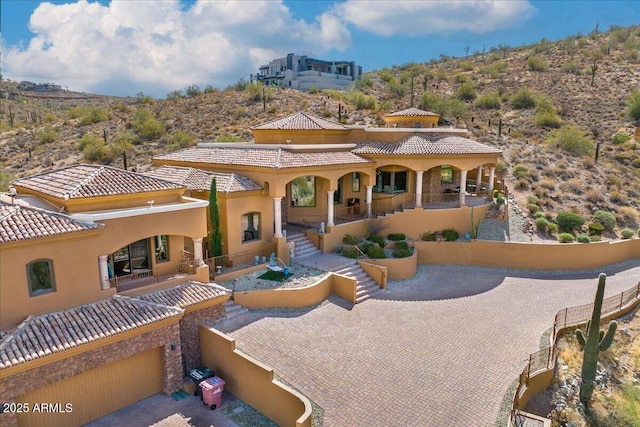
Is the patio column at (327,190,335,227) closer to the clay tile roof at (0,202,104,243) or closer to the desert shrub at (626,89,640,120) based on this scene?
the clay tile roof at (0,202,104,243)

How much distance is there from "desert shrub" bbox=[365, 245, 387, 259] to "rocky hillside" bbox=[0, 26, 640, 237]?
1534 cm

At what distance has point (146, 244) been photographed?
19.6 m

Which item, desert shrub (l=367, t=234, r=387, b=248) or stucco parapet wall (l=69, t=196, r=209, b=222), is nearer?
stucco parapet wall (l=69, t=196, r=209, b=222)

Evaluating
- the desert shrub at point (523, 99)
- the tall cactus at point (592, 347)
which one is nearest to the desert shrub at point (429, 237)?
the tall cactus at point (592, 347)

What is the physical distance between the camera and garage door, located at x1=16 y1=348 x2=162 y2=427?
13.4 m

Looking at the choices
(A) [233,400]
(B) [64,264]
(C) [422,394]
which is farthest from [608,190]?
(B) [64,264]

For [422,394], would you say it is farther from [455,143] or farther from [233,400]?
[455,143]

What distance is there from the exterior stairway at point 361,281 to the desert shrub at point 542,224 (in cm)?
1456

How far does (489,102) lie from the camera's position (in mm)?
64000

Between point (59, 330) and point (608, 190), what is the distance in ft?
139

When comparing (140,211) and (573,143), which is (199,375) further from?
(573,143)

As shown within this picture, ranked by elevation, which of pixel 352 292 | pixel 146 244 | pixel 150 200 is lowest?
pixel 352 292

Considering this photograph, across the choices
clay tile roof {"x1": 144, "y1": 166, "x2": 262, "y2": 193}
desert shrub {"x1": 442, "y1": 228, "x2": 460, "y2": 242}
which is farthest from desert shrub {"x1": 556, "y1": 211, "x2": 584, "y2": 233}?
clay tile roof {"x1": 144, "y1": 166, "x2": 262, "y2": 193}

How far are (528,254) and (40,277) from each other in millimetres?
26020
